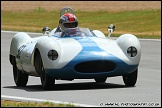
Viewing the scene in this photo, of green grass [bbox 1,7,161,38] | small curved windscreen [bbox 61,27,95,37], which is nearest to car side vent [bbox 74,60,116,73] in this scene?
small curved windscreen [bbox 61,27,95,37]

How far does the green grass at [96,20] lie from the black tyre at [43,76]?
25093 mm

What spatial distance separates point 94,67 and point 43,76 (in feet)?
3.02

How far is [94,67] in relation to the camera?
11.6m

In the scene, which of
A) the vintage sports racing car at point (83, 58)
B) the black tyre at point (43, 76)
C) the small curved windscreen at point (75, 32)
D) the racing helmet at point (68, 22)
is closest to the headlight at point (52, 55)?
the vintage sports racing car at point (83, 58)

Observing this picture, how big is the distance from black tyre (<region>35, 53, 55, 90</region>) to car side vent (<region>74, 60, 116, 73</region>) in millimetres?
505

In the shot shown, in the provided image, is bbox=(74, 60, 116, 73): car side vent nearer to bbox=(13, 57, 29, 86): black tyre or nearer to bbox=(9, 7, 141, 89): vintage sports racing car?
bbox=(9, 7, 141, 89): vintage sports racing car

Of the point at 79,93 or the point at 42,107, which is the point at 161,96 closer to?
the point at 79,93

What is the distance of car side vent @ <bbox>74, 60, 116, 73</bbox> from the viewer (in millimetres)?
11531

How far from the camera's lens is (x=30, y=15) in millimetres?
58469

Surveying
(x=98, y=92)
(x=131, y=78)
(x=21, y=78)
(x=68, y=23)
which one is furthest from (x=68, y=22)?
(x=98, y=92)

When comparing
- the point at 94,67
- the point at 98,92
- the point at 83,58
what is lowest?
the point at 98,92

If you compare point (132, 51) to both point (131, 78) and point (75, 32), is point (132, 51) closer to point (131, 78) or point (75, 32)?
point (131, 78)

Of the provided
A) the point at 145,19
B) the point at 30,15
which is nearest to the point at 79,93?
the point at 145,19

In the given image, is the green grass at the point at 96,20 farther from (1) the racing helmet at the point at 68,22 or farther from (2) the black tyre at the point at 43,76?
(2) the black tyre at the point at 43,76
